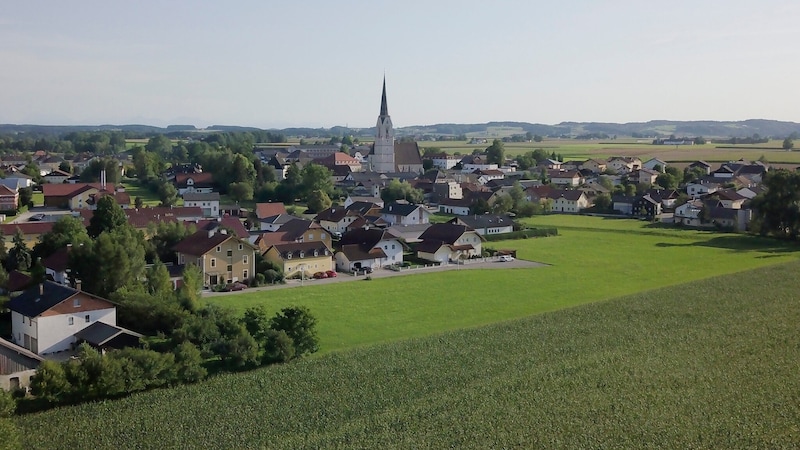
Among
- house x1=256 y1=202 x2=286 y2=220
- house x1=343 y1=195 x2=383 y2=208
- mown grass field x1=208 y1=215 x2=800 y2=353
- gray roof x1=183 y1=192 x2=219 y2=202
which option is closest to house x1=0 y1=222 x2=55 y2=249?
house x1=256 y1=202 x2=286 y2=220

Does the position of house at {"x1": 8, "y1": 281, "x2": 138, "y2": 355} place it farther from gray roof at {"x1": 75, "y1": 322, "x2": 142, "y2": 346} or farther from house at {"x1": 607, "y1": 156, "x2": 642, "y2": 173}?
house at {"x1": 607, "y1": 156, "x2": 642, "y2": 173}

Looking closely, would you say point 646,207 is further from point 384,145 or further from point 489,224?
point 384,145

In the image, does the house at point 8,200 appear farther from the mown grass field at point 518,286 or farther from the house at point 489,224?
the mown grass field at point 518,286

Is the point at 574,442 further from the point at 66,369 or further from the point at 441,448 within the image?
the point at 66,369

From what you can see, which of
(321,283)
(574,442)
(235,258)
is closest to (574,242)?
(321,283)

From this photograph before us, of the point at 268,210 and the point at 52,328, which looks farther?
the point at 268,210

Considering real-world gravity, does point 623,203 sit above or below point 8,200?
below

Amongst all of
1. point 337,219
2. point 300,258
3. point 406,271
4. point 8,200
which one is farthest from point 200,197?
point 406,271
